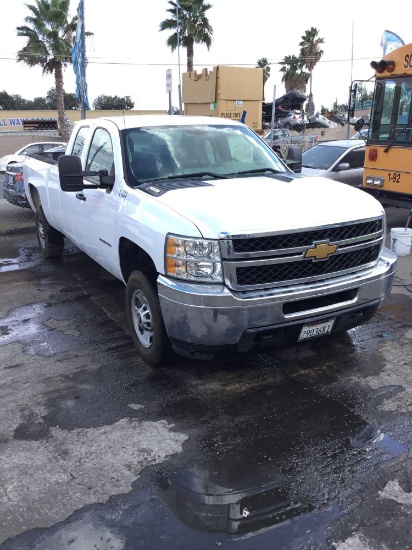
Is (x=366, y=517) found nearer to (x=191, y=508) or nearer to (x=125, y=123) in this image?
(x=191, y=508)

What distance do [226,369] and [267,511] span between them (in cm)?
176

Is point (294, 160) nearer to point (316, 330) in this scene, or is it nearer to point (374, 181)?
point (316, 330)

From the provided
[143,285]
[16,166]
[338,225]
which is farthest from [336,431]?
[16,166]

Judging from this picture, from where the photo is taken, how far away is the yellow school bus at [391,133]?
341 inches

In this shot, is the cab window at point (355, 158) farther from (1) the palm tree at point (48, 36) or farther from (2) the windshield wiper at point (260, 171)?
(1) the palm tree at point (48, 36)

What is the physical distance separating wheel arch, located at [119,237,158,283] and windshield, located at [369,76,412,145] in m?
5.79

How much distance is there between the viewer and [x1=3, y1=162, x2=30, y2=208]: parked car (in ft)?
38.2

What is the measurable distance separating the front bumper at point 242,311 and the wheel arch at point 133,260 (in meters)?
0.53

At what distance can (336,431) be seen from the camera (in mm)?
3652

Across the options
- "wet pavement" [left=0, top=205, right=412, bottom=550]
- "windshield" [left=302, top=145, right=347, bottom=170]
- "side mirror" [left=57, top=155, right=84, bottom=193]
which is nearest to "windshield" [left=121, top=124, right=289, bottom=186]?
"side mirror" [left=57, top=155, right=84, bottom=193]

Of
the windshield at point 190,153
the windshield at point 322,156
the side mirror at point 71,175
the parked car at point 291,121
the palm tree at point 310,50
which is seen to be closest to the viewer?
the side mirror at point 71,175

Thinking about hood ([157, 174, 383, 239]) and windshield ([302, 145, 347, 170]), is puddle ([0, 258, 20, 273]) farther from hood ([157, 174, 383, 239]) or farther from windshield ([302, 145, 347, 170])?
windshield ([302, 145, 347, 170])

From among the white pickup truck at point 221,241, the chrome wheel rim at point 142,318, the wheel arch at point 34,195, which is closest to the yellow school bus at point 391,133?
the white pickup truck at point 221,241

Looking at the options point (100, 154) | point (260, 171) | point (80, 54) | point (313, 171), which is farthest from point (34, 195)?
point (80, 54)
